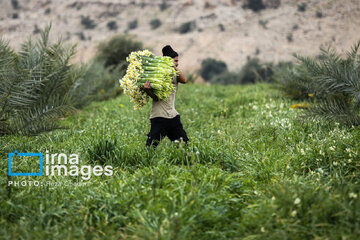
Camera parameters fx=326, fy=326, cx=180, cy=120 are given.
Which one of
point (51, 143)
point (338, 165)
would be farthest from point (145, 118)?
point (338, 165)

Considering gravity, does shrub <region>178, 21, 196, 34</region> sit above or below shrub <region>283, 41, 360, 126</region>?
above

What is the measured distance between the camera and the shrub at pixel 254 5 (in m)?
42.8

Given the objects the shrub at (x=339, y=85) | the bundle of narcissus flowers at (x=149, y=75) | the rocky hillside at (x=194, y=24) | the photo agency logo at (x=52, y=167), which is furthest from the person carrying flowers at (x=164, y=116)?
the rocky hillside at (x=194, y=24)

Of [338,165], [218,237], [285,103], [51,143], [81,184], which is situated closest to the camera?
[218,237]

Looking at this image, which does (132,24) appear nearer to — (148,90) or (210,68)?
(210,68)

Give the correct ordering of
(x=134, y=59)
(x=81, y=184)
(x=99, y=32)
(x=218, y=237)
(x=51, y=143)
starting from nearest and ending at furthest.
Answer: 1. (x=218, y=237)
2. (x=81, y=184)
3. (x=134, y=59)
4. (x=51, y=143)
5. (x=99, y=32)

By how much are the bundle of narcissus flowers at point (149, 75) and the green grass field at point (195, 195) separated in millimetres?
737

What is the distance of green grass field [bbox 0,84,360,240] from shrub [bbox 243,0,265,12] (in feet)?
135

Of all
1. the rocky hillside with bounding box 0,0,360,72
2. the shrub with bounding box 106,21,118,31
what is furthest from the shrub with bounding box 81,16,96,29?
the shrub with bounding box 106,21,118,31

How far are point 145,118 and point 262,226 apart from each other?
5.14 metres

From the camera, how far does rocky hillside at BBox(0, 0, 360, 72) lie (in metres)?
35.5

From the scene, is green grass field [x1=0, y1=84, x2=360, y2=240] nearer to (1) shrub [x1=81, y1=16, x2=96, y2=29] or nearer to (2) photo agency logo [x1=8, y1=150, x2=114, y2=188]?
(2) photo agency logo [x1=8, y1=150, x2=114, y2=188]

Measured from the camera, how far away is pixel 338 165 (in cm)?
398

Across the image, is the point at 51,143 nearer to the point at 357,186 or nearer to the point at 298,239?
the point at 298,239
